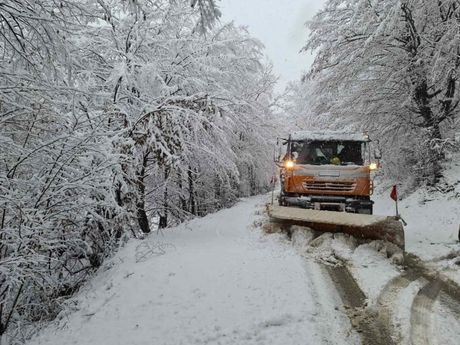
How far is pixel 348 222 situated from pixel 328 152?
340 cm

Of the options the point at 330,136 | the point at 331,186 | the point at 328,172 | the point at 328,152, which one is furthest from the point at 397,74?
the point at 331,186

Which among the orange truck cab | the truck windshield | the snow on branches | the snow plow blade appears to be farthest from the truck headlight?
the snow plow blade

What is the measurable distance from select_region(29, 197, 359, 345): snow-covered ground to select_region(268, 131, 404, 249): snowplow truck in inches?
96.0

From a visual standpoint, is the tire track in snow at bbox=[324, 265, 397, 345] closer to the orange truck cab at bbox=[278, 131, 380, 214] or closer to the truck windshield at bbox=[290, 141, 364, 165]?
the orange truck cab at bbox=[278, 131, 380, 214]

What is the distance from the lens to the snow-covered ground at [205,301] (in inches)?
187

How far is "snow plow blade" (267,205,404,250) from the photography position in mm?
8219

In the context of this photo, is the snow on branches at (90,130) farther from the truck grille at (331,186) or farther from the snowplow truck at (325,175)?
the truck grille at (331,186)

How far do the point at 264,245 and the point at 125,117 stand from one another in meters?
4.41

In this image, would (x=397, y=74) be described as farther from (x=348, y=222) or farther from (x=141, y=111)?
(x=141, y=111)

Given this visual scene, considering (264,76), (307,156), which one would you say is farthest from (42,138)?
(264,76)

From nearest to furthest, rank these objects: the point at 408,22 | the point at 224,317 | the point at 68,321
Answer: the point at 224,317, the point at 68,321, the point at 408,22

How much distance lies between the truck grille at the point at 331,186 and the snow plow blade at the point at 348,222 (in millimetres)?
1458

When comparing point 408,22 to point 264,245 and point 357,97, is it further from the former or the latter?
point 264,245

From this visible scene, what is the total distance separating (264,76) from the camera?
2872cm
